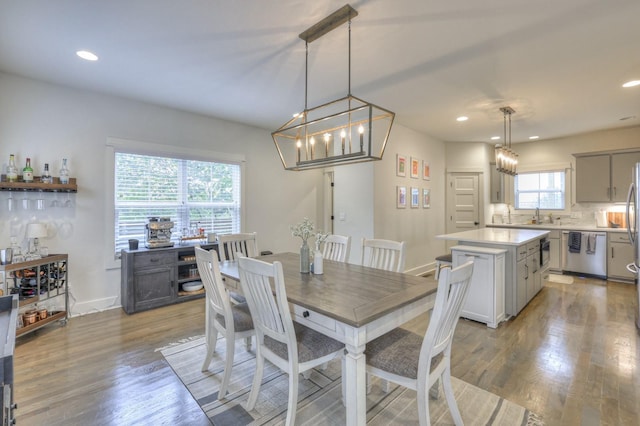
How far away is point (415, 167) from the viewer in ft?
18.0

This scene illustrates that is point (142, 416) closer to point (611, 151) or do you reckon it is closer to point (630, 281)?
point (630, 281)

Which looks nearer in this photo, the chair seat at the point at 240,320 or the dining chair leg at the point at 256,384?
the dining chair leg at the point at 256,384

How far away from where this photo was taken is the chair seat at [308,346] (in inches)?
68.8

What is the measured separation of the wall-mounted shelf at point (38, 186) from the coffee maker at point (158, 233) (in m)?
0.89

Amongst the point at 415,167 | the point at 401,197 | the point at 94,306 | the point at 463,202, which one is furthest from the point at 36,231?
the point at 463,202

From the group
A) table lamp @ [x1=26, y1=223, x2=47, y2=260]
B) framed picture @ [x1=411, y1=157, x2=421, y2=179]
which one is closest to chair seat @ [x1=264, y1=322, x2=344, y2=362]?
table lamp @ [x1=26, y1=223, x2=47, y2=260]

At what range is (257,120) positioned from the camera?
4766mm

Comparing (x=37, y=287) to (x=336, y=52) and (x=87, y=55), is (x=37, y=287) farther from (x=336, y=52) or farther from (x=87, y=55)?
(x=336, y=52)

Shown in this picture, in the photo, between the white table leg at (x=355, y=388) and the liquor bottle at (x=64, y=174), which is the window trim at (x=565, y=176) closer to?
the white table leg at (x=355, y=388)

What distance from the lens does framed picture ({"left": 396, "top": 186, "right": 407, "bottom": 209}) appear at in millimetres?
5086

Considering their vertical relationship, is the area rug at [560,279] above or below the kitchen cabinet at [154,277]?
below

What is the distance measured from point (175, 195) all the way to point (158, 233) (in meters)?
0.67

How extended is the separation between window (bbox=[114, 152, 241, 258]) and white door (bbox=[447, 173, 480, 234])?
173 inches

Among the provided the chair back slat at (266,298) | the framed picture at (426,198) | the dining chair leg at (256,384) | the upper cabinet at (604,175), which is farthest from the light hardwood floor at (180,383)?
the upper cabinet at (604,175)
